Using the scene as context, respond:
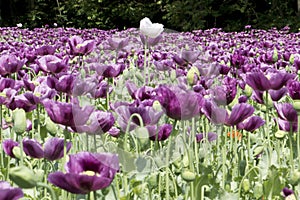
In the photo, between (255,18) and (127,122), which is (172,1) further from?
(127,122)

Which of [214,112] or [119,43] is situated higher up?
[119,43]

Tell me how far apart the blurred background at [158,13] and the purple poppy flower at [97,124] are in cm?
1391

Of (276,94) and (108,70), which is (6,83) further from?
(276,94)

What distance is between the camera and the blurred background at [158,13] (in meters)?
17.0

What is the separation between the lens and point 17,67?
8.39 feet

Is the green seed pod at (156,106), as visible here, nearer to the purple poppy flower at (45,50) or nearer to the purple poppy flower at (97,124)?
the purple poppy flower at (97,124)

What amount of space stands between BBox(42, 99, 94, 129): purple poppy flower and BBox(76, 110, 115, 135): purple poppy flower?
29 millimetres

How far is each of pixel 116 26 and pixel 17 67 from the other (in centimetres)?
1790

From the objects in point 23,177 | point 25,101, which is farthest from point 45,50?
point 23,177

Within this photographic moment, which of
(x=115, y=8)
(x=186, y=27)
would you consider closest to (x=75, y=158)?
(x=186, y=27)

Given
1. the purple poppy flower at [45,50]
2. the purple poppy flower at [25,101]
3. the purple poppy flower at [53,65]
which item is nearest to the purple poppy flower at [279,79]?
the purple poppy flower at [25,101]

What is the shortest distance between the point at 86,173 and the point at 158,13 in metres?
18.6

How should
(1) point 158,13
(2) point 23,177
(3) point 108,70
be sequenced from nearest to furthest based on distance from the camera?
(2) point 23,177 < (3) point 108,70 < (1) point 158,13

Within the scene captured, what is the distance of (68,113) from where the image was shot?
4.12ft
